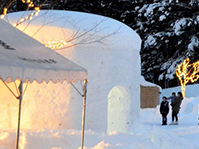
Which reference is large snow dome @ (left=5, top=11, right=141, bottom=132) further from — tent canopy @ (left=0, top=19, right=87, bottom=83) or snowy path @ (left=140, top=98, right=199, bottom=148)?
tent canopy @ (left=0, top=19, right=87, bottom=83)

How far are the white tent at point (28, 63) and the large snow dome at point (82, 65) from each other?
4715mm

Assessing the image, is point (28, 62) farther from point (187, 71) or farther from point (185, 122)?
point (187, 71)

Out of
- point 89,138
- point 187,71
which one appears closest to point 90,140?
point 89,138

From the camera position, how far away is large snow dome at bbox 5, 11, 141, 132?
12930 mm

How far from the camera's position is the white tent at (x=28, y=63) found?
651cm

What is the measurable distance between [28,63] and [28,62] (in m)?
0.05

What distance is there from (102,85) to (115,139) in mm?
3784

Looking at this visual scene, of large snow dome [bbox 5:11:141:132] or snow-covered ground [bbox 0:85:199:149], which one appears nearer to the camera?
snow-covered ground [bbox 0:85:199:149]

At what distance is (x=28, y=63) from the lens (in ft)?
22.5

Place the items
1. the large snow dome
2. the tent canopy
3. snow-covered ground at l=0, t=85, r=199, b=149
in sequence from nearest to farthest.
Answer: the tent canopy
snow-covered ground at l=0, t=85, r=199, b=149
the large snow dome

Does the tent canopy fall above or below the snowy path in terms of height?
above

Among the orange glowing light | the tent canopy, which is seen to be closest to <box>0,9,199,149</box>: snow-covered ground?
the tent canopy

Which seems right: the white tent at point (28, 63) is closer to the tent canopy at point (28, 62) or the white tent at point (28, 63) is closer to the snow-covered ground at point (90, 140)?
the tent canopy at point (28, 62)

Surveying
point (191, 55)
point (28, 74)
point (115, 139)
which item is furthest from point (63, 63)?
point (191, 55)
